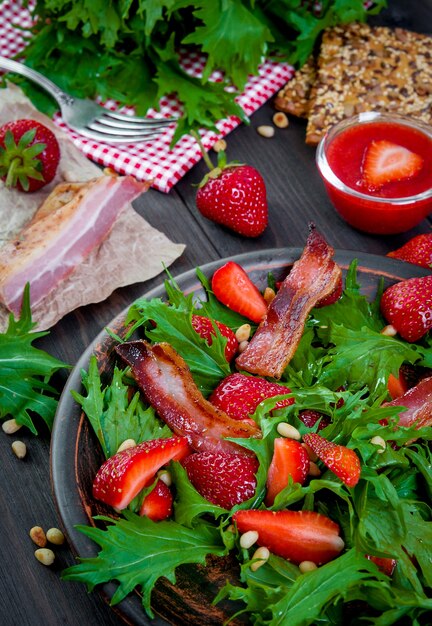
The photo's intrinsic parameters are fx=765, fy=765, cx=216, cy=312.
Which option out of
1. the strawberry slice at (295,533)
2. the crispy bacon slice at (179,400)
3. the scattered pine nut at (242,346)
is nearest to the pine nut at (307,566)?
the strawberry slice at (295,533)

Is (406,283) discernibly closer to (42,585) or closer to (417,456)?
(417,456)

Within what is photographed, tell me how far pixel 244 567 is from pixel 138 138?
1821 millimetres

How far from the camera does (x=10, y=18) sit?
3391 mm

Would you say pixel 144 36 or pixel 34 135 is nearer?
pixel 34 135

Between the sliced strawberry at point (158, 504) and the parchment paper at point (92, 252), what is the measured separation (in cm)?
87

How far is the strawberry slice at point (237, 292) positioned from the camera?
2.09 m

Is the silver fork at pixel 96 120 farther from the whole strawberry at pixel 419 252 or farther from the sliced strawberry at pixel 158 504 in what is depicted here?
the sliced strawberry at pixel 158 504

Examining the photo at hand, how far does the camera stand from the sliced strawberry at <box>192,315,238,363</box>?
6.59ft

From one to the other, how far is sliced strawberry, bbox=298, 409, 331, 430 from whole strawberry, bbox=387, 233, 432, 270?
2.11 ft

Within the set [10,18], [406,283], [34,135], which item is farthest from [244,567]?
[10,18]

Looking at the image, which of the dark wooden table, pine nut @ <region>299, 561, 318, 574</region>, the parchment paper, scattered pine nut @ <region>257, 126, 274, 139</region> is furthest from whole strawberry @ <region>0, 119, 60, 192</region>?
pine nut @ <region>299, 561, 318, 574</region>

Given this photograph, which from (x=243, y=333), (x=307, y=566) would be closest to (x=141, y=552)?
(x=307, y=566)

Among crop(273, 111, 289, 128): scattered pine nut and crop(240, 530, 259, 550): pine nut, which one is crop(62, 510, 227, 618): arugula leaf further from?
crop(273, 111, 289, 128): scattered pine nut

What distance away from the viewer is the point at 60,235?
8.31 ft
